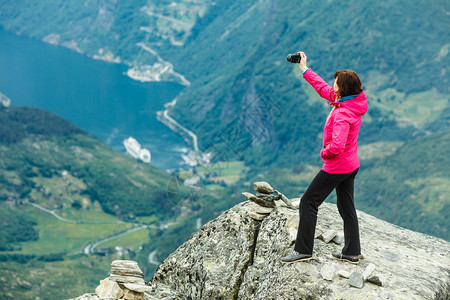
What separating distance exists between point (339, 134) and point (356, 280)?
3.00 m

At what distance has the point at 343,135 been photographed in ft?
36.3

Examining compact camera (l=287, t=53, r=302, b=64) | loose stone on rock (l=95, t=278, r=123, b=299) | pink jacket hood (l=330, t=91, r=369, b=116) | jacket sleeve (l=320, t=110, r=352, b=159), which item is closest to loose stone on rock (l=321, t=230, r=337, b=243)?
jacket sleeve (l=320, t=110, r=352, b=159)

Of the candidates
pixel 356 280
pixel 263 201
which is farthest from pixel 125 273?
pixel 356 280

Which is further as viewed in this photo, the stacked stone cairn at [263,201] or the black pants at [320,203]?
the stacked stone cairn at [263,201]

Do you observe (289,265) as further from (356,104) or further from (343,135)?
(356,104)

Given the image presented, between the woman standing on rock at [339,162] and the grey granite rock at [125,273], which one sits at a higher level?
the woman standing on rock at [339,162]

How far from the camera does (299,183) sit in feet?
633

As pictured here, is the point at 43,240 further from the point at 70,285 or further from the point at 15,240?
the point at 70,285

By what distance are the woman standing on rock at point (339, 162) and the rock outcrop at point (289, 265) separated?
44 centimetres

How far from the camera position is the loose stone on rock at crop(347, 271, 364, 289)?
11219mm

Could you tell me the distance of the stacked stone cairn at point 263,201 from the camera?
14.2 metres

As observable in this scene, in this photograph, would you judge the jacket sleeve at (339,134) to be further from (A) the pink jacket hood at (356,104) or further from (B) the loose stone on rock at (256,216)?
(B) the loose stone on rock at (256,216)

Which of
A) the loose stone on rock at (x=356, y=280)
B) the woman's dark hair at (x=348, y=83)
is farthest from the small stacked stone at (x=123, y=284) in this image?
the woman's dark hair at (x=348, y=83)

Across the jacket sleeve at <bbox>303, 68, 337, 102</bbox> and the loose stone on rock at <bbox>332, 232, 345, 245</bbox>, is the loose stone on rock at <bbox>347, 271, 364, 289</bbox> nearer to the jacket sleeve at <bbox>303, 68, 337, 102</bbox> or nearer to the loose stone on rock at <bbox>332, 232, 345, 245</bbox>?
the loose stone on rock at <bbox>332, 232, 345, 245</bbox>
